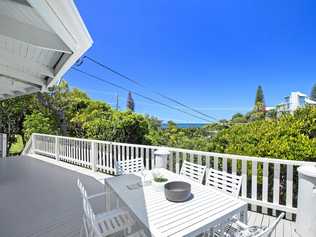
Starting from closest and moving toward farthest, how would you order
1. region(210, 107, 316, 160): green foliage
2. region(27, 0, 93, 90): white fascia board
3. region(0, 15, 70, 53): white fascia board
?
region(27, 0, 93, 90): white fascia board → region(0, 15, 70, 53): white fascia board → region(210, 107, 316, 160): green foliage

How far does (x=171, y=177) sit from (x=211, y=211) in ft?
3.37

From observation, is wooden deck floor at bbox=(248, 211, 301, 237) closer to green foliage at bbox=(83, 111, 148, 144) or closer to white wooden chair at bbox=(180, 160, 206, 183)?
white wooden chair at bbox=(180, 160, 206, 183)

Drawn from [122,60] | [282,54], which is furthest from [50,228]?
[282,54]

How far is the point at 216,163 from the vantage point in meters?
3.55

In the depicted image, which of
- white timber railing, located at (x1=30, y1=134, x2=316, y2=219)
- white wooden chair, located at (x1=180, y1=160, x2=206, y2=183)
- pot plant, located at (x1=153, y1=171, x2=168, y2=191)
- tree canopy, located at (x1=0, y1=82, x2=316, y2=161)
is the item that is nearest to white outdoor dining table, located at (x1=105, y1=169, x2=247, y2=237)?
pot plant, located at (x1=153, y1=171, x2=168, y2=191)

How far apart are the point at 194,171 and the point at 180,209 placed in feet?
4.84

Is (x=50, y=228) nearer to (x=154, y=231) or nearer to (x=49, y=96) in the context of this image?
(x=154, y=231)

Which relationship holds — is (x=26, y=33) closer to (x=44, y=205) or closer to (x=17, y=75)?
(x=17, y=75)

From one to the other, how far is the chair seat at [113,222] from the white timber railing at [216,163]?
1.79 m

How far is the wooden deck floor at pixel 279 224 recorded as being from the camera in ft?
8.79

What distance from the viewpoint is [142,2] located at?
7.72 m

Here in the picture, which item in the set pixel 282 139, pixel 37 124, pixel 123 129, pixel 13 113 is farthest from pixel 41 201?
pixel 13 113

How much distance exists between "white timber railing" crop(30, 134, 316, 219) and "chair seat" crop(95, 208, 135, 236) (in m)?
1.79

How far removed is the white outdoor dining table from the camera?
167 centimetres
